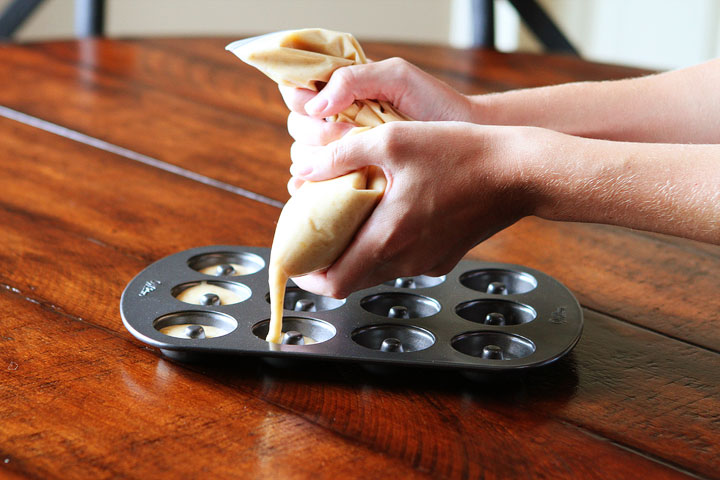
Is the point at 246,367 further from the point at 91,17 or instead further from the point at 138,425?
the point at 91,17

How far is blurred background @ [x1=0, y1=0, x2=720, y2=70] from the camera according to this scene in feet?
9.95

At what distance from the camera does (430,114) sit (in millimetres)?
967

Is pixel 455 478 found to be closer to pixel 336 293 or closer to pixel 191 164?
pixel 336 293

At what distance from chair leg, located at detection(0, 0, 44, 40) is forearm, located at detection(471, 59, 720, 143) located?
1.12m

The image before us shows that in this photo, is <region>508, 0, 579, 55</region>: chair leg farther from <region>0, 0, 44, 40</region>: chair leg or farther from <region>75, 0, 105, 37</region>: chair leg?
<region>0, 0, 44, 40</region>: chair leg

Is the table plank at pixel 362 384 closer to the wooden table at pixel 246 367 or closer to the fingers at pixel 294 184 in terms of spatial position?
the wooden table at pixel 246 367

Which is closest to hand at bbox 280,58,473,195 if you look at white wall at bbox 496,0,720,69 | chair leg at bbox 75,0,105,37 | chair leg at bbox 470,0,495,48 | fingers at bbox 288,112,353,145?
fingers at bbox 288,112,353,145

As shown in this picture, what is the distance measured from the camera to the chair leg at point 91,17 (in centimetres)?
180

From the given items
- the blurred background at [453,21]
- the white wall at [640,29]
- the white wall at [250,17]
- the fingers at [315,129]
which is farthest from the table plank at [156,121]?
the white wall at [640,29]

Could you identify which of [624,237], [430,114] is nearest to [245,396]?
[430,114]

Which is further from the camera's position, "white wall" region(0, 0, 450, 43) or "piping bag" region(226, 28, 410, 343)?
"white wall" region(0, 0, 450, 43)

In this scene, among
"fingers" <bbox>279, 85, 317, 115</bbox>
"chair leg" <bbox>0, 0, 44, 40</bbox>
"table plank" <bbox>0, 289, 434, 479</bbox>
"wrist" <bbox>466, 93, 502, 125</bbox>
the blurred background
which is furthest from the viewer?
the blurred background

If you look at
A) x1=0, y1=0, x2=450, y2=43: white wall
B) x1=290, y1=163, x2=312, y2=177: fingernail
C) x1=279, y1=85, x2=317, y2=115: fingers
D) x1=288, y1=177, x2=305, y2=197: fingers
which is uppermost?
x1=0, y1=0, x2=450, y2=43: white wall

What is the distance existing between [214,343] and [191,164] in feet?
1.80
